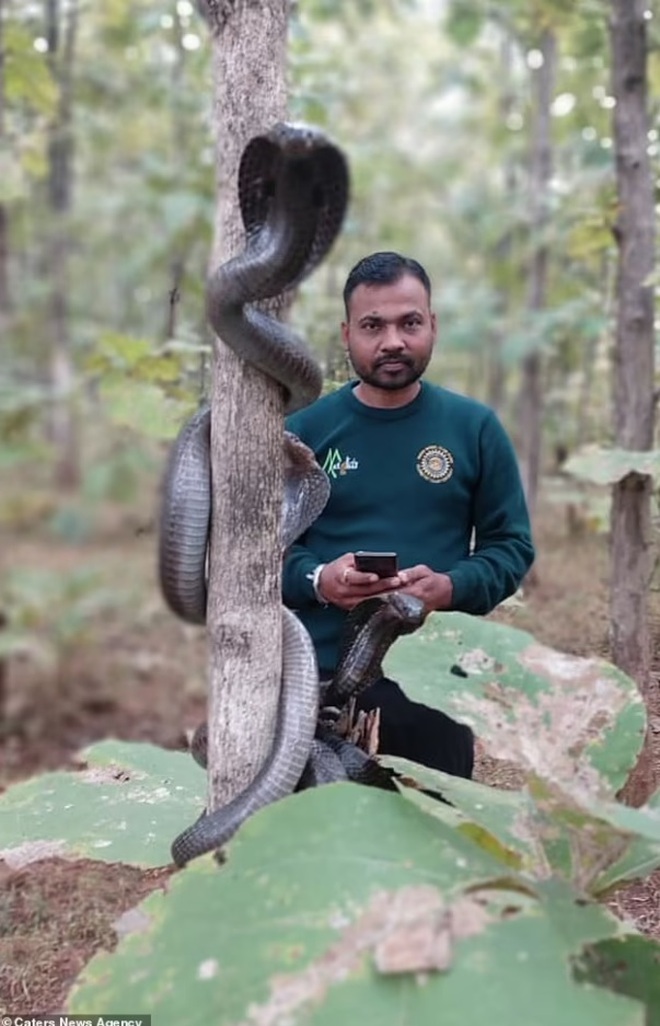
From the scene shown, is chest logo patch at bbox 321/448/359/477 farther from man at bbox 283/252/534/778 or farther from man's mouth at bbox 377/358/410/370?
man's mouth at bbox 377/358/410/370

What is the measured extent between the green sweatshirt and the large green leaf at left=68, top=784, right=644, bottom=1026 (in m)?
0.89

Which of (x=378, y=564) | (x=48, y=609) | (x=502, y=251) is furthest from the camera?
(x=502, y=251)

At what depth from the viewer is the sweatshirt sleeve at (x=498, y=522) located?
285 centimetres

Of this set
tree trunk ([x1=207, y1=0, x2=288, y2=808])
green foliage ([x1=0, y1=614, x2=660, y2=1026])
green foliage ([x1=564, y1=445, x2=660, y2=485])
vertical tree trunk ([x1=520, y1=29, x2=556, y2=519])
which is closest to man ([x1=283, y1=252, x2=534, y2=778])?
tree trunk ([x1=207, y1=0, x2=288, y2=808])

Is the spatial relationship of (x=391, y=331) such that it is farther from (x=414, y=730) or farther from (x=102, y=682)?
(x=102, y=682)

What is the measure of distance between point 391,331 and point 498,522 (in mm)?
601

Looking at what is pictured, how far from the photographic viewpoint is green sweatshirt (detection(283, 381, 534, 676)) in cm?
290

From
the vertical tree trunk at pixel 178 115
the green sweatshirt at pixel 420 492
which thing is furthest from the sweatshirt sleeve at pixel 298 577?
the vertical tree trunk at pixel 178 115

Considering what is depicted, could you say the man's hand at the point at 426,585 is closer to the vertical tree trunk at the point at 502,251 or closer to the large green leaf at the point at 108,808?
the large green leaf at the point at 108,808

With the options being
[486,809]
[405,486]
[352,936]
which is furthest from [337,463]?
[352,936]

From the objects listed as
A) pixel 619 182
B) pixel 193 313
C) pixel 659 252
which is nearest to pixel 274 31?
pixel 619 182

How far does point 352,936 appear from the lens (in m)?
1.88

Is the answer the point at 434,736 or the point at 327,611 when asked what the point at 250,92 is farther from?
the point at 434,736

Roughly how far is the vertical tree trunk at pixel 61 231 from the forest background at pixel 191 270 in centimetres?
5
